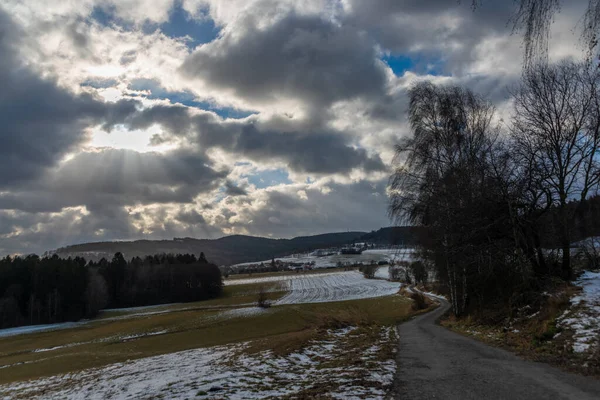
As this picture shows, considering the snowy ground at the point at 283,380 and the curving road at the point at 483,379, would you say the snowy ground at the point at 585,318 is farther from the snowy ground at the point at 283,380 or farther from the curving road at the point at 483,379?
the snowy ground at the point at 283,380

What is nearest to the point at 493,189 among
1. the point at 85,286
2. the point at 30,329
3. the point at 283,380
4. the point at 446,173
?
the point at 446,173

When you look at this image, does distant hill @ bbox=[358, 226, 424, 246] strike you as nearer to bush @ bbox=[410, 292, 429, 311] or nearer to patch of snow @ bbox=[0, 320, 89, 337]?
bush @ bbox=[410, 292, 429, 311]

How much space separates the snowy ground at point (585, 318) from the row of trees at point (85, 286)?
91218 mm

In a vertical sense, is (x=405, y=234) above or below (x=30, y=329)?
above

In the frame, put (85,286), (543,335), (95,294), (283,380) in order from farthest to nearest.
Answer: (85,286), (95,294), (543,335), (283,380)

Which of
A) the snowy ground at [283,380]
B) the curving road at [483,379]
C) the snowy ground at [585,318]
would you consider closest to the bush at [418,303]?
the snowy ground at [283,380]

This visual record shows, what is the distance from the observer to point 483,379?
8234mm

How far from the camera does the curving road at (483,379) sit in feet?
23.0

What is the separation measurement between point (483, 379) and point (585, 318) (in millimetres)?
5457

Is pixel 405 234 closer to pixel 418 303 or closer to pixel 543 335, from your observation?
pixel 543 335

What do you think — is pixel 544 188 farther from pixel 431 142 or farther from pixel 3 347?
pixel 3 347

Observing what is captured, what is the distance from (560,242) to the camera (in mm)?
16578

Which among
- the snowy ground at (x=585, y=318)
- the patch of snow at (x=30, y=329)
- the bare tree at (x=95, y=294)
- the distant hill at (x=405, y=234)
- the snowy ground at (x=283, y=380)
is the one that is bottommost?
the patch of snow at (x=30, y=329)

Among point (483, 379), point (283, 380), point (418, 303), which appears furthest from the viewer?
point (418, 303)
